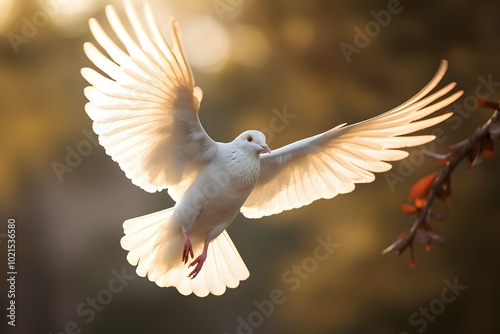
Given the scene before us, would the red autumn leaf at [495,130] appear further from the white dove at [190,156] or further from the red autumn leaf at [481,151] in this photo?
the white dove at [190,156]

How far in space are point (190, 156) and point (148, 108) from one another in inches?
6.7

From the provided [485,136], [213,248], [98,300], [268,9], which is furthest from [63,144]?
[485,136]

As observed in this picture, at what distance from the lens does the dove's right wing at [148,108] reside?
1166mm

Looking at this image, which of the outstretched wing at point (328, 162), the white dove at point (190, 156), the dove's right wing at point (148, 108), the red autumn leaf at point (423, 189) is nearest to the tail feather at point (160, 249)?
the white dove at point (190, 156)

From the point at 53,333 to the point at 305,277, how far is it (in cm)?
138

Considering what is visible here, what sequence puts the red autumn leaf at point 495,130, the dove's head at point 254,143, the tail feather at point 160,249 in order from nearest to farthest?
the red autumn leaf at point 495,130 → the dove's head at point 254,143 → the tail feather at point 160,249

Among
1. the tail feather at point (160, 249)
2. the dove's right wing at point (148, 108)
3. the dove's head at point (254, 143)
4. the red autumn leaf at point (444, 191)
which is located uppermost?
the dove's right wing at point (148, 108)

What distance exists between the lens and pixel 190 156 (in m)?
1.44

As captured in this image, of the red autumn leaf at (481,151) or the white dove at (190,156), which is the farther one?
the white dove at (190,156)

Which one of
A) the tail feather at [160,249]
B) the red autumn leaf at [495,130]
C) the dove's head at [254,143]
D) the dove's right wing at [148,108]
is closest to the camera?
the red autumn leaf at [495,130]

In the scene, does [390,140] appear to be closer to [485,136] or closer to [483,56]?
[485,136]

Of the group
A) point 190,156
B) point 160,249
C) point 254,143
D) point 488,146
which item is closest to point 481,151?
point 488,146

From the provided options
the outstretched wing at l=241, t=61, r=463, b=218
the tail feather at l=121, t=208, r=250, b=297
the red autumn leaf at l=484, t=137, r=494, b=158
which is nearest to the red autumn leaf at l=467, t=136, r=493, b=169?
the red autumn leaf at l=484, t=137, r=494, b=158

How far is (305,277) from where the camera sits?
3.54 meters
